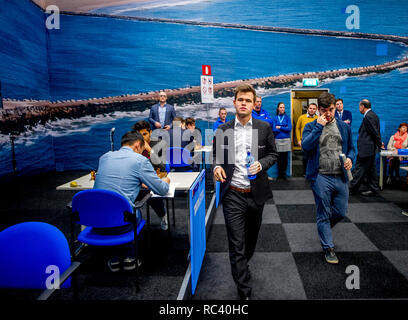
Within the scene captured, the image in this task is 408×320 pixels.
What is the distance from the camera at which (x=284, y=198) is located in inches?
199

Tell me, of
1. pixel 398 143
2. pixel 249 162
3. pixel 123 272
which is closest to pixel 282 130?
pixel 398 143

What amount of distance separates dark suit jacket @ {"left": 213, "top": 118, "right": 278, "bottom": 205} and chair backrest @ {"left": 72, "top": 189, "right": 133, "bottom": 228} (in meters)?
0.76

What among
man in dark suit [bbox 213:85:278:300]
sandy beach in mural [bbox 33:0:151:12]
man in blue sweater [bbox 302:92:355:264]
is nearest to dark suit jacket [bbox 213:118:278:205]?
man in dark suit [bbox 213:85:278:300]

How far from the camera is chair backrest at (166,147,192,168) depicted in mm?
4395

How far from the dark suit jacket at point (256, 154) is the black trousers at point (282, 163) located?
4.33m

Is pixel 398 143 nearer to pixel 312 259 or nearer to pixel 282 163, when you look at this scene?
pixel 282 163

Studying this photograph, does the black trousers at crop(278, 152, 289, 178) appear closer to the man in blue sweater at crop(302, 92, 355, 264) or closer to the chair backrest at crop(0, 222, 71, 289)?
the man in blue sweater at crop(302, 92, 355, 264)

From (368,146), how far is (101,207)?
4451 millimetres

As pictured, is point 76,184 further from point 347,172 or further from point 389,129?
point 389,129

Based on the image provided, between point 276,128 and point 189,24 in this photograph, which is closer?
point 276,128

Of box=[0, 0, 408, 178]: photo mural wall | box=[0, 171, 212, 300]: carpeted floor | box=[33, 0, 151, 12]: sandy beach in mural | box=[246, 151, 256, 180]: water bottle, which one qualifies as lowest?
box=[0, 171, 212, 300]: carpeted floor

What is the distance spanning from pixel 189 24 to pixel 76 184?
6025mm
